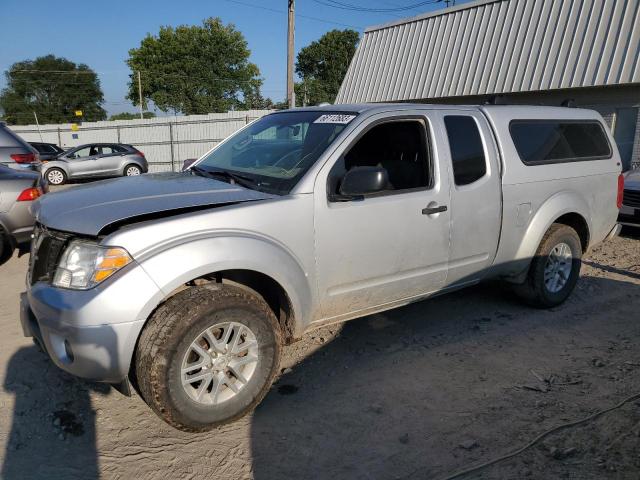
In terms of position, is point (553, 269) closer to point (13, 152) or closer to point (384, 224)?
point (384, 224)

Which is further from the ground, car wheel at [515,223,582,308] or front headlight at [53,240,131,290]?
front headlight at [53,240,131,290]

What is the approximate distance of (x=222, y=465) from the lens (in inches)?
104

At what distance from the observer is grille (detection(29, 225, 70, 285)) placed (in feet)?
9.07

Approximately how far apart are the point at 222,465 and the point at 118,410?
92 cm

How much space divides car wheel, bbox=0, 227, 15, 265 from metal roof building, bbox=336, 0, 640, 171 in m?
8.78

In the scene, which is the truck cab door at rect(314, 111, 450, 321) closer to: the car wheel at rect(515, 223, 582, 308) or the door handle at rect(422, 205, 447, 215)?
the door handle at rect(422, 205, 447, 215)

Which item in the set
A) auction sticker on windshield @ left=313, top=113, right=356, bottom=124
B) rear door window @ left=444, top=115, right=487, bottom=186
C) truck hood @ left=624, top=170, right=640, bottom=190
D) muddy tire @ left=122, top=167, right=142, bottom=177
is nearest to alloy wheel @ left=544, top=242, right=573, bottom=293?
rear door window @ left=444, top=115, right=487, bottom=186

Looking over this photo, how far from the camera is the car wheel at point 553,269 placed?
4.62 metres

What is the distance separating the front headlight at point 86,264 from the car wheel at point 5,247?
3.90 meters

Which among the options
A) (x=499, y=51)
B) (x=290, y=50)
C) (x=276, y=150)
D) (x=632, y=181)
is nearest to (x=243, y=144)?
(x=276, y=150)

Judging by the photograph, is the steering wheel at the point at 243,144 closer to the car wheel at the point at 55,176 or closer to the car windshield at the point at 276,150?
Result: the car windshield at the point at 276,150

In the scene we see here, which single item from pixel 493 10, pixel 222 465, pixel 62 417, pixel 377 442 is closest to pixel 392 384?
pixel 377 442

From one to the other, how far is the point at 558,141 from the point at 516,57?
988 cm

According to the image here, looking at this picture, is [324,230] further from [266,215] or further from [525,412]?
[525,412]
